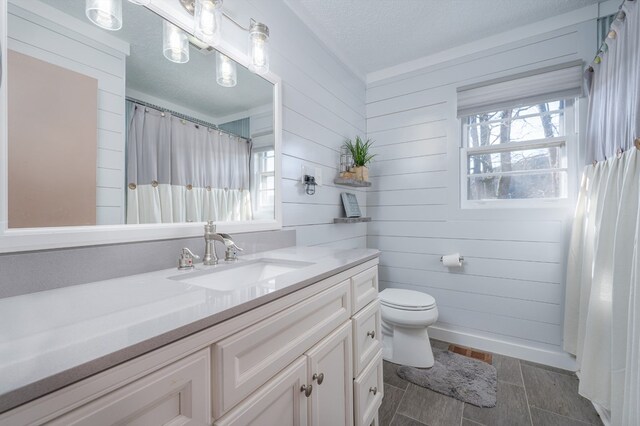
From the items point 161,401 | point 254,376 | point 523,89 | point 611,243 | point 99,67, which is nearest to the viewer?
point 161,401

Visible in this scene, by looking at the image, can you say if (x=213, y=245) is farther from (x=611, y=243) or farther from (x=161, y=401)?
(x=611, y=243)

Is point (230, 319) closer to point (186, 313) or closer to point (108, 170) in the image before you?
point (186, 313)

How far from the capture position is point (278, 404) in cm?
74

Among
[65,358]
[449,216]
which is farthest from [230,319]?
[449,216]

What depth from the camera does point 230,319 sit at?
0.60 meters

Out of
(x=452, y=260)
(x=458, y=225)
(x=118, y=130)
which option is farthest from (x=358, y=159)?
(x=118, y=130)

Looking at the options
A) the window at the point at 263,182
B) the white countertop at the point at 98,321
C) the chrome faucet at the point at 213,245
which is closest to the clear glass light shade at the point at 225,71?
the window at the point at 263,182

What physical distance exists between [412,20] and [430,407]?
2475 millimetres

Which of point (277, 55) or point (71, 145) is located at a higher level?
point (277, 55)

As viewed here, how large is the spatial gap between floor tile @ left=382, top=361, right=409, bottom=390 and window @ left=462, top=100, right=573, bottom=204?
1440 millimetres

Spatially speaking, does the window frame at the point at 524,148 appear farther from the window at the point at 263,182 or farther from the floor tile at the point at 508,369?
the window at the point at 263,182

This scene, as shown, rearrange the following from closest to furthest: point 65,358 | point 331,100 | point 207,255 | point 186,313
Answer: point 65,358, point 186,313, point 207,255, point 331,100

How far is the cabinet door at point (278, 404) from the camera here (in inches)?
24.5

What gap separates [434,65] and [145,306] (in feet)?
8.71
